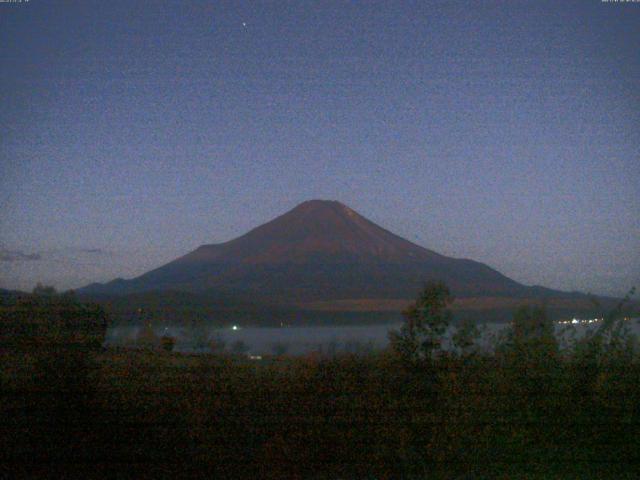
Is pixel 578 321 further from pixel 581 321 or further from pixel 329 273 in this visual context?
pixel 329 273

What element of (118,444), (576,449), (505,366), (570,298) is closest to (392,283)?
(570,298)

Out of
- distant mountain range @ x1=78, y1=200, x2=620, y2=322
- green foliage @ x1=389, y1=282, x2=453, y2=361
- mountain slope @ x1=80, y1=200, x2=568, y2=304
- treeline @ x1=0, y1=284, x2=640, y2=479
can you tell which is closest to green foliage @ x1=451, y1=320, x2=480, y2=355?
treeline @ x1=0, y1=284, x2=640, y2=479

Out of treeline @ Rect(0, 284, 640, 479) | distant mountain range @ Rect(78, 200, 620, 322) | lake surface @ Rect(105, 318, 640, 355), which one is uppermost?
distant mountain range @ Rect(78, 200, 620, 322)

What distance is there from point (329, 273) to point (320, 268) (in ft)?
2.42

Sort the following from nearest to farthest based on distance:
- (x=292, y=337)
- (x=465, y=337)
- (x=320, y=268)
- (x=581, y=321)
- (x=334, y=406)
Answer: (x=334, y=406) → (x=465, y=337) → (x=581, y=321) → (x=292, y=337) → (x=320, y=268)

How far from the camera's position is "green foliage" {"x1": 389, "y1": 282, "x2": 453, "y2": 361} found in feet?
25.3

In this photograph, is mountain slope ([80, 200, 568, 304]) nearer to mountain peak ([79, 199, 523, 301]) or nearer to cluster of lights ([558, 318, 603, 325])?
mountain peak ([79, 199, 523, 301])

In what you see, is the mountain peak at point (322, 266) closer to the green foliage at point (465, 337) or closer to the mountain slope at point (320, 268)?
the mountain slope at point (320, 268)

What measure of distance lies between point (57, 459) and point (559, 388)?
487 cm

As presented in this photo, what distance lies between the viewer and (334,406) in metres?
6.86

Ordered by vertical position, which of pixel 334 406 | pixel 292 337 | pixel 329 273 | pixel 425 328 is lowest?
pixel 334 406

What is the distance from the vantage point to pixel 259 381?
7.33 metres

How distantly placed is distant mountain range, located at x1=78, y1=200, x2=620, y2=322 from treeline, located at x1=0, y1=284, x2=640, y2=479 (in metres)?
1.71

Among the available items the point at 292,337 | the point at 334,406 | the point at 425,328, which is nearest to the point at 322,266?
the point at 292,337
